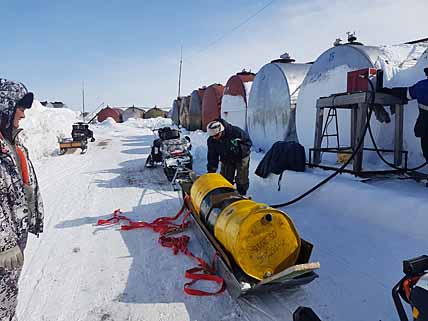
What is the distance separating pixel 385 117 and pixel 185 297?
4.78 meters

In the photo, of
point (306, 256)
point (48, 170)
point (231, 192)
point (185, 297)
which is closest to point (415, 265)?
point (306, 256)

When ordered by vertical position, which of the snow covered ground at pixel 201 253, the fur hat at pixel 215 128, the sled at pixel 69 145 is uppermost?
the fur hat at pixel 215 128

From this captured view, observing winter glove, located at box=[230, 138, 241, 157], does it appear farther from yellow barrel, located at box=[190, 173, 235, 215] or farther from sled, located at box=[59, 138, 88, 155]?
sled, located at box=[59, 138, 88, 155]

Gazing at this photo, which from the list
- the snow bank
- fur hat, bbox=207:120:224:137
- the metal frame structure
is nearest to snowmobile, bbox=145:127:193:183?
fur hat, bbox=207:120:224:137

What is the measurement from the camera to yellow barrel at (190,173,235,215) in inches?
166

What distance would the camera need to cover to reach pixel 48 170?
10.4 m

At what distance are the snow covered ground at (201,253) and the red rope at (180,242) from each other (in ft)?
0.29

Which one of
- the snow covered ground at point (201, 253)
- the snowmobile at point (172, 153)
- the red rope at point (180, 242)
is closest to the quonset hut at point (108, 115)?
the snowmobile at point (172, 153)

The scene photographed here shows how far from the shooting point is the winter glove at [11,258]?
6.32ft

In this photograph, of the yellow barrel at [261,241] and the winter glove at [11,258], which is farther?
the yellow barrel at [261,241]

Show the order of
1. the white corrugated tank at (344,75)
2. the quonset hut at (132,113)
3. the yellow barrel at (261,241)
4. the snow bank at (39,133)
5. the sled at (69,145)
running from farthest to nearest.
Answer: the quonset hut at (132,113) → the sled at (69,145) → the snow bank at (39,133) → the white corrugated tank at (344,75) → the yellow barrel at (261,241)

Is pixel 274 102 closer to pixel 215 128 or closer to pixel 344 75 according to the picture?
pixel 344 75

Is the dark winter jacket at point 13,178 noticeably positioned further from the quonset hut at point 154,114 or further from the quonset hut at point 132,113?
the quonset hut at point 154,114

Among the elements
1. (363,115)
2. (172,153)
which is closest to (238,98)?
(172,153)
